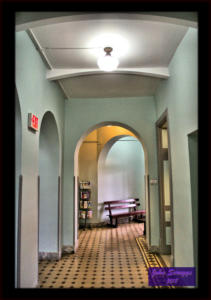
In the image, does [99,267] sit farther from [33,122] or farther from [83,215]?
[83,215]

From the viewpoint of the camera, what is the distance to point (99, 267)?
4801 millimetres

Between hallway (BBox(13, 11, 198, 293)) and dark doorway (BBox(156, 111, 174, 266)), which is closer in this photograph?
hallway (BBox(13, 11, 198, 293))

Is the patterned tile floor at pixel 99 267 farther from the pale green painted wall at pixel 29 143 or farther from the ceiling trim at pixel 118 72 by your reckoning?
the ceiling trim at pixel 118 72

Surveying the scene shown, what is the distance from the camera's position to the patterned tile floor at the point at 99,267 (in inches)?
159

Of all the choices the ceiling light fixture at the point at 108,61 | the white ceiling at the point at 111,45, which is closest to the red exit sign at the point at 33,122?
the white ceiling at the point at 111,45

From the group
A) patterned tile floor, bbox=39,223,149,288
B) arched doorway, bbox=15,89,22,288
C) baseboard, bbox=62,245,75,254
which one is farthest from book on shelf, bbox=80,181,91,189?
arched doorway, bbox=15,89,22,288

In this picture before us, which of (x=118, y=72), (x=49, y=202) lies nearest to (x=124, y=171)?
(x=49, y=202)

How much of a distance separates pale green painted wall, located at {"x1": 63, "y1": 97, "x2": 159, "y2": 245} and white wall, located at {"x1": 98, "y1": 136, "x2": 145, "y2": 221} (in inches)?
155

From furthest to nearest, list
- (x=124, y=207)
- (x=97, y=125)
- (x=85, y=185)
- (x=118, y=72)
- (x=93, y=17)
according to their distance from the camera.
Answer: (x=124, y=207)
(x=85, y=185)
(x=97, y=125)
(x=118, y=72)
(x=93, y=17)

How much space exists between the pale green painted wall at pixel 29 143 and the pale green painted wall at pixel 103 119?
2.07 m

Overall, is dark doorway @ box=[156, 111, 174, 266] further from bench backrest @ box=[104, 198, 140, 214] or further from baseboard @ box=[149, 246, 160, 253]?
bench backrest @ box=[104, 198, 140, 214]

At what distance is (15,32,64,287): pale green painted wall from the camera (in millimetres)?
3131

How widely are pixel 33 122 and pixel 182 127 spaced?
2.13 metres
